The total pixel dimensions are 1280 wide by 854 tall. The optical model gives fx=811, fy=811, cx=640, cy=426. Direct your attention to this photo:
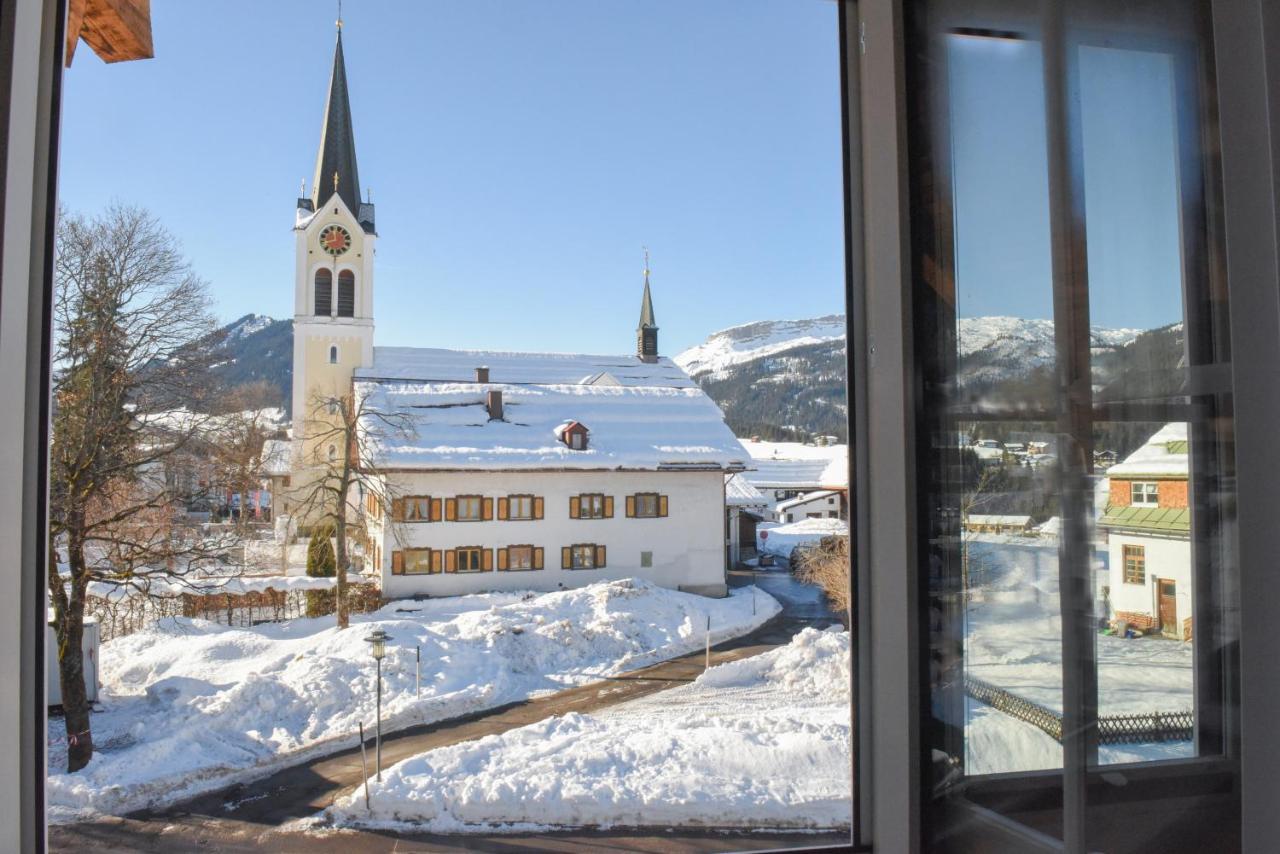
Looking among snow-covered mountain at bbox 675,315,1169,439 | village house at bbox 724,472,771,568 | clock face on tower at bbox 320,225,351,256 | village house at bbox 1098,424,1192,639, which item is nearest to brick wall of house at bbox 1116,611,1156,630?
village house at bbox 1098,424,1192,639

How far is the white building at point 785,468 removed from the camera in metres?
7.58

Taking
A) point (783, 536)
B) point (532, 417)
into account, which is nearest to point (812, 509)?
point (783, 536)

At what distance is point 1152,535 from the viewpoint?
0.70 m

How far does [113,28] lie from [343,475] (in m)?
5.85

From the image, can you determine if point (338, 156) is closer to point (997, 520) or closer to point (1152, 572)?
point (997, 520)

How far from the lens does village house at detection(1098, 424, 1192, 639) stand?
0.66m

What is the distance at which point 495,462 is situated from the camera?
25.8 feet

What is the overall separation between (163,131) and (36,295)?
676cm

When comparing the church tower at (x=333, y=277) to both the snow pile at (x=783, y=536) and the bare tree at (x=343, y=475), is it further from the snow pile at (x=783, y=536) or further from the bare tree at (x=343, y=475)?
the snow pile at (x=783, y=536)

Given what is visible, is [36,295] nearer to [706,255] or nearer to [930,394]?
[930,394]

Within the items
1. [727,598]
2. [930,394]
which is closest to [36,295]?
[930,394]

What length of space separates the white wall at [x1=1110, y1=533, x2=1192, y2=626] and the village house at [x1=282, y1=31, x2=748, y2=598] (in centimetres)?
660

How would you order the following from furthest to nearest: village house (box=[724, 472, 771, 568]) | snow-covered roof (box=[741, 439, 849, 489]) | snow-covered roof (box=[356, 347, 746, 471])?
village house (box=[724, 472, 771, 568]), snow-covered roof (box=[356, 347, 746, 471]), snow-covered roof (box=[741, 439, 849, 489])

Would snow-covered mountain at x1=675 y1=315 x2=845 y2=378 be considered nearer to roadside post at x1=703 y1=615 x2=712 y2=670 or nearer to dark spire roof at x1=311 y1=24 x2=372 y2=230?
roadside post at x1=703 y1=615 x2=712 y2=670
